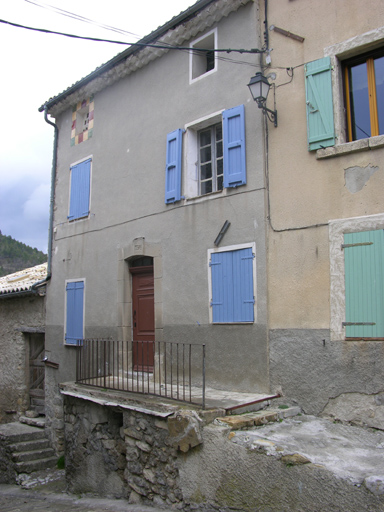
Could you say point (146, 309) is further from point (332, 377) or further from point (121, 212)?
point (332, 377)

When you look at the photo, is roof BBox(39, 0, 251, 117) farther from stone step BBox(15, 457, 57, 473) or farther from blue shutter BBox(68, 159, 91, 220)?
stone step BBox(15, 457, 57, 473)

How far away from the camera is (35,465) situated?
9.27 metres

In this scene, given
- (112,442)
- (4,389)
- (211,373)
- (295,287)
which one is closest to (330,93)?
(295,287)

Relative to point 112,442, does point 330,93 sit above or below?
above

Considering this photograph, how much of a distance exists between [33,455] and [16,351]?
2773 mm

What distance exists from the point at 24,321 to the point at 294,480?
28.5ft

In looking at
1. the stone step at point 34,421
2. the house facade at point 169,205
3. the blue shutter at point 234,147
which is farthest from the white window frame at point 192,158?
the stone step at point 34,421

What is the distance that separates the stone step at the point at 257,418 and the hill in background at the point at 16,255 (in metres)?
30.4

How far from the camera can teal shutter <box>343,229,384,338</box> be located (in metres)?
5.54

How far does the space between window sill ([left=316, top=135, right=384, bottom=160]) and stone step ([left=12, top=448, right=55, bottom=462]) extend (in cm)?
783

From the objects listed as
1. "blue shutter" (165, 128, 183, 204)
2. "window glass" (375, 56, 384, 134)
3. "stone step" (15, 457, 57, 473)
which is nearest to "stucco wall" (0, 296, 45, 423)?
"stone step" (15, 457, 57, 473)

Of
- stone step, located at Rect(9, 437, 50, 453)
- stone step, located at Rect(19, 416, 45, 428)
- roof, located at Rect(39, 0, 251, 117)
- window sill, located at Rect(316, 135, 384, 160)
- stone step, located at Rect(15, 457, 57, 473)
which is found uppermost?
roof, located at Rect(39, 0, 251, 117)

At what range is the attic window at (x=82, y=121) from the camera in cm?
1034

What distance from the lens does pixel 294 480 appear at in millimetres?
4273
